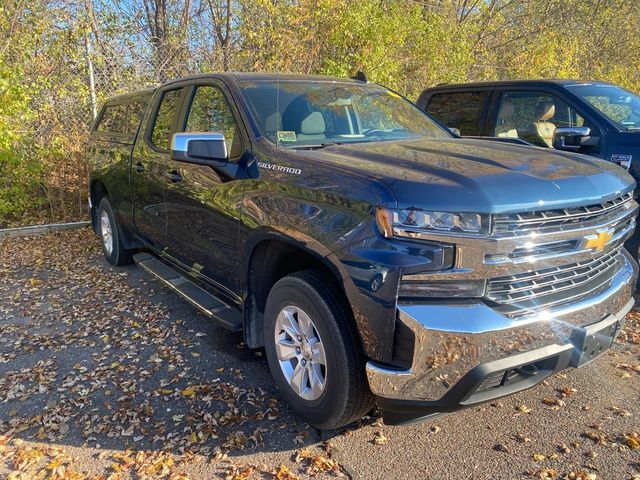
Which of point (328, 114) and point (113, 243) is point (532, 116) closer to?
point (328, 114)

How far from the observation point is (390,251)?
88.0 inches

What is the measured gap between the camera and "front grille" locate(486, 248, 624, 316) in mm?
2268

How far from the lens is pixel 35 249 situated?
6832 mm

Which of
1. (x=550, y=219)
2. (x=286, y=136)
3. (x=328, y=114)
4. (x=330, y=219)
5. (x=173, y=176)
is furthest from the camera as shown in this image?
(x=173, y=176)

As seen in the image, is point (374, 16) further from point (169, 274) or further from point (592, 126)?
point (169, 274)

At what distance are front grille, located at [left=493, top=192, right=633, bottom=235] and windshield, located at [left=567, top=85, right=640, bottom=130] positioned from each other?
301cm

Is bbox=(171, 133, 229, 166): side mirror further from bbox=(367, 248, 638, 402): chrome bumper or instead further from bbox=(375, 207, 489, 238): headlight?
bbox=(367, 248, 638, 402): chrome bumper

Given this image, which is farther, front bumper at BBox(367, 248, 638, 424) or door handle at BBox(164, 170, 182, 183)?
door handle at BBox(164, 170, 182, 183)

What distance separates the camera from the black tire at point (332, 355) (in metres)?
2.50

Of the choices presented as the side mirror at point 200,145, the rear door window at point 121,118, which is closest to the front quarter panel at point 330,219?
the side mirror at point 200,145

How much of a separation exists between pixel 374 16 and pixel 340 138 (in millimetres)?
7060

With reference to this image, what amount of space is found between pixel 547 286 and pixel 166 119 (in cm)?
343

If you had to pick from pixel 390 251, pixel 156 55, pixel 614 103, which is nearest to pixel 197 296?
pixel 390 251

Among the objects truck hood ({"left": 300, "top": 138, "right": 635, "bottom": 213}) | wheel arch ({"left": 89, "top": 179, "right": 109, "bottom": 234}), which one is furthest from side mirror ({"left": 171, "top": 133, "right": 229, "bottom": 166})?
wheel arch ({"left": 89, "top": 179, "right": 109, "bottom": 234})
